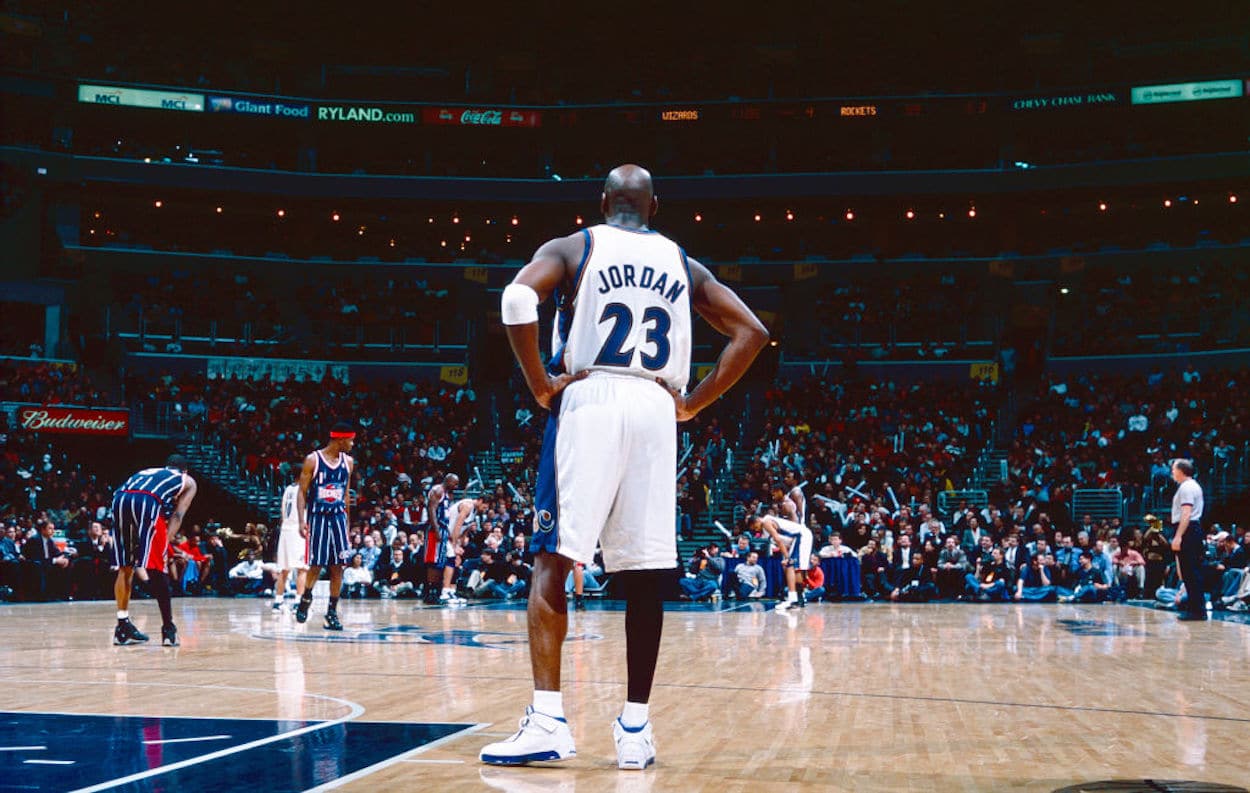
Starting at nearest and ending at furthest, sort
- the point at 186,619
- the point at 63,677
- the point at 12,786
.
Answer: the point at 12,786
the point at 63,677
the point at 186,619

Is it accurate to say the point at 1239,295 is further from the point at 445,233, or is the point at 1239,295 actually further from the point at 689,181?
the point at 445,233

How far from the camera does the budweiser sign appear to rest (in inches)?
1107

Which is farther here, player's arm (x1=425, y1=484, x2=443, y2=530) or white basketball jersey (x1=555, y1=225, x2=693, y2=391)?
player's arm (x1=425, y1=484, x2=443, y2=530)

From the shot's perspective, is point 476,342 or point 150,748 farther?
point 476,342

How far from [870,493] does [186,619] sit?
15428 millimetres

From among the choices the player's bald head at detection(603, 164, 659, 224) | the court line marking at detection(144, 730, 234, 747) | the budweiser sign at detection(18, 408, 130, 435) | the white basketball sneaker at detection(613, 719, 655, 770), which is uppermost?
the budweiser sign at detection(18, 408, 130, 435)

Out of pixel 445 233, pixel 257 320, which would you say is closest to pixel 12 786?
pixel 257 320

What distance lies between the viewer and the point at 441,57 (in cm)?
4256

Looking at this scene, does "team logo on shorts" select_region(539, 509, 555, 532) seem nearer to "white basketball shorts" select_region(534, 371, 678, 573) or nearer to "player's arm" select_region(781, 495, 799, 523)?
"white basketball shorts" select_region(534, 371, 678, 573)

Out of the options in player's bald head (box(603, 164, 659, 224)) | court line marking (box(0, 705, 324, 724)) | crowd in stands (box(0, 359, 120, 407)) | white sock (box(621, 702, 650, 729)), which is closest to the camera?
white sock (box(621, 702, 650, 729))

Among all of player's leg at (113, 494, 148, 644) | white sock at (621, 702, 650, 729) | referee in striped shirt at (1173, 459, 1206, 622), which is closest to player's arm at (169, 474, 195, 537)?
player's leg at (113, 494, 148, 644)

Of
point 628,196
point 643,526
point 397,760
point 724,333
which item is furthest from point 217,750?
point 628,196

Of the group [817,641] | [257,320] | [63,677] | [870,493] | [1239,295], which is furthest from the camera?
[257,320]

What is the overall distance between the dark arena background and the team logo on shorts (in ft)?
10.3
